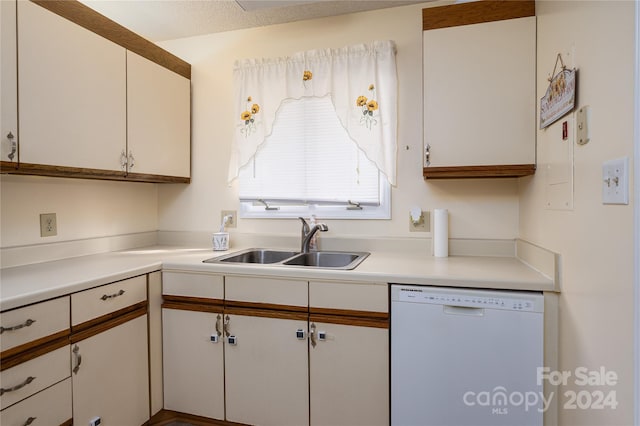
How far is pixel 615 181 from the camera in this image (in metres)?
0.88

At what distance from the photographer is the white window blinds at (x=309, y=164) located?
2.20m

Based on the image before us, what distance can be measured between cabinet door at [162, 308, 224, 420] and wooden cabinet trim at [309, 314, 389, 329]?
503mm

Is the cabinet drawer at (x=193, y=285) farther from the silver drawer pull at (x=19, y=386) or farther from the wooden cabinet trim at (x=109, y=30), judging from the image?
the wooden cabinet trim at (x=109, y=30)

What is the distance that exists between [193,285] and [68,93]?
1.05m

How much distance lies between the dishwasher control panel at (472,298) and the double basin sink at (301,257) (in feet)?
1.67

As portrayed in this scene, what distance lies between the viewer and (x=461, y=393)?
144cm

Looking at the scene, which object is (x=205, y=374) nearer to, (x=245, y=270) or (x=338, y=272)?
(x=245, y=270)

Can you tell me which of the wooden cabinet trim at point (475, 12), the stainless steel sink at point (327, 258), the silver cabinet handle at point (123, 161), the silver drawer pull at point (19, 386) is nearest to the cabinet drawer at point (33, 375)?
the silver drawer pull at point (19, 386)

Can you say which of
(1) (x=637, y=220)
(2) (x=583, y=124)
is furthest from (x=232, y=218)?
(1) (x=637, y=220)

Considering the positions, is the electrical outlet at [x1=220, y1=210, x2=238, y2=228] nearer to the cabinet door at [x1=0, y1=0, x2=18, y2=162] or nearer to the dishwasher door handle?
the cabinet door at [x1=0, y1=0, x2=18, y2=162]

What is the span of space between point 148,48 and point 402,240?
1.86m

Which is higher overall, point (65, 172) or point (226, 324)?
point (65, 172)

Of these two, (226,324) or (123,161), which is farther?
(123,161)

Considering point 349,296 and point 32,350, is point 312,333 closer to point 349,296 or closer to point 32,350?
point 349,296
